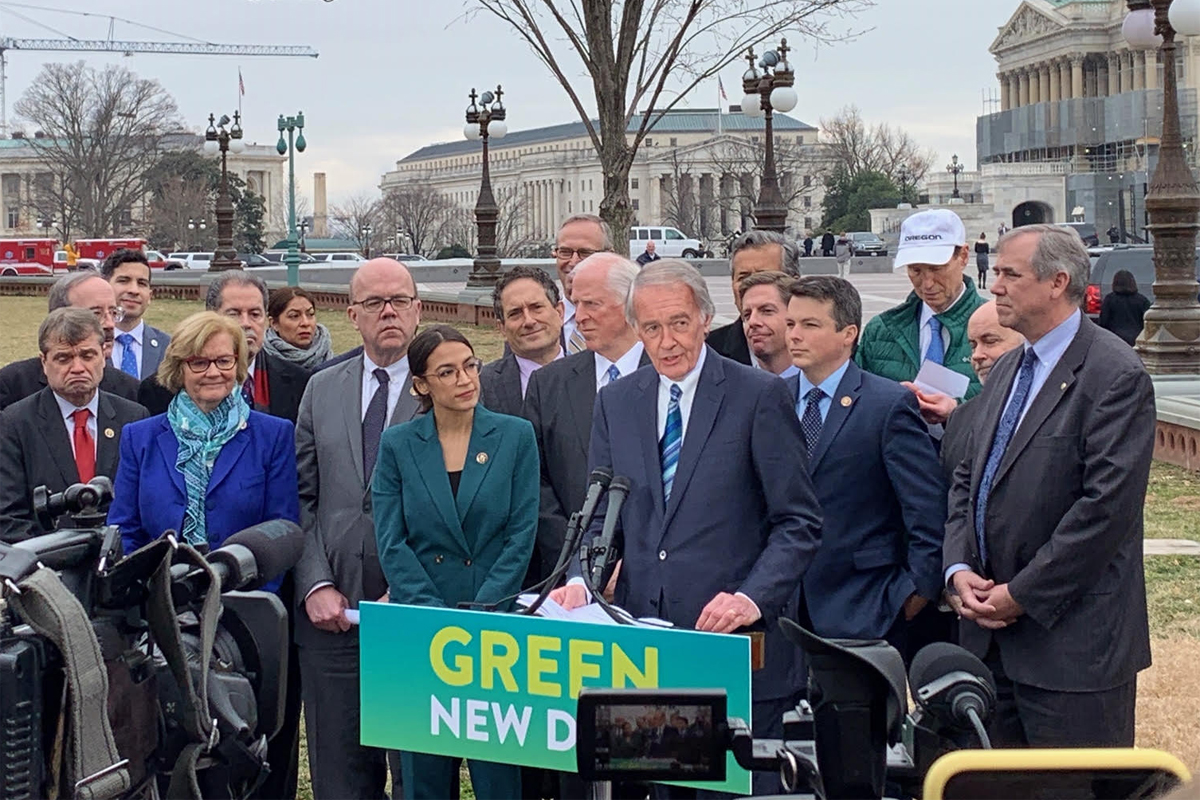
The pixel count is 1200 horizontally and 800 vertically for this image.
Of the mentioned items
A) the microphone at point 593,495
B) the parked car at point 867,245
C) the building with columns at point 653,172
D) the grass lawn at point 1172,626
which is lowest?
the grass lawn at point 1172,626

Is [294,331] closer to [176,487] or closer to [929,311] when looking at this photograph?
[176,487]

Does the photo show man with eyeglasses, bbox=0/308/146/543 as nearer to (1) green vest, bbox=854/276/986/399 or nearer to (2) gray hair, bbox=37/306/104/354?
(2) gray hair, bbox=37/306/104/354

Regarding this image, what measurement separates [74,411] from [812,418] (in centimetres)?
313

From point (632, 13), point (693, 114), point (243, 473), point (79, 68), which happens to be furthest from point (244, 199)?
point (243, 473)

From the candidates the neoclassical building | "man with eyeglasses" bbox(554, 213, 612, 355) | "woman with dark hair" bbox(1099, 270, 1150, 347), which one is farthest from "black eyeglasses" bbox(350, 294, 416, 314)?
the neoclassical building

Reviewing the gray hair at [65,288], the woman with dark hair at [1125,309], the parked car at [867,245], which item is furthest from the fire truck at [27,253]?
the gray hair at [65,288]

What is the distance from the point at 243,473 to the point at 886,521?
7.59ft

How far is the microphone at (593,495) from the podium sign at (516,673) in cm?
28

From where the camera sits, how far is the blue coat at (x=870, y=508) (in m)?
5.29

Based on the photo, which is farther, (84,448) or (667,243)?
(667,243)

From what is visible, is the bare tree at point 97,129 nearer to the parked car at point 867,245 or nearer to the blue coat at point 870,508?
the parked car at point 867,245

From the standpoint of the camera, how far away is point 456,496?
5520mm

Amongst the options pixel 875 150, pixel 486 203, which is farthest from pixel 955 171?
pixel 486 203

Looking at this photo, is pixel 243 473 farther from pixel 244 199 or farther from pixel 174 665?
pixel 244 199
